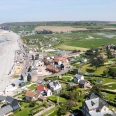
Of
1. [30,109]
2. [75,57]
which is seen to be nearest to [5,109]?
[30,109]

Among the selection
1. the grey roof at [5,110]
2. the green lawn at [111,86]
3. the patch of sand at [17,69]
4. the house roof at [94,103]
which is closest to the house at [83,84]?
the green lawn at [111,86]

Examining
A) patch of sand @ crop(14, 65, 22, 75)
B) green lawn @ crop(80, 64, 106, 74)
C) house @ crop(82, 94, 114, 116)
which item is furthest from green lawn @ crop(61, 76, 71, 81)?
house @ crop(82, 94, 114, 116)

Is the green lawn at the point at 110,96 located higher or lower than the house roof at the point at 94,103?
lower

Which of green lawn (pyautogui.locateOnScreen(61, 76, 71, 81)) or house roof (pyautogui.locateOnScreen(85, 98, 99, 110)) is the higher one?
house roof (pyautogui.locateOnScreen(85, 98, 99, 110))

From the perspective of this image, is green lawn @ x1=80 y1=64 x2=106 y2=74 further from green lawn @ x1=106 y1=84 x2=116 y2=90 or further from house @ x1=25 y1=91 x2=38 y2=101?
house @ x1=25 y1=91 x2=38 y2=101

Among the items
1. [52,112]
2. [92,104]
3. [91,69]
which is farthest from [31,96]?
[91,69]

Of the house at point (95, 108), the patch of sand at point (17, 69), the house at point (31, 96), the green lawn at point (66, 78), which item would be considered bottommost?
the patch of sand at point (17, 69)

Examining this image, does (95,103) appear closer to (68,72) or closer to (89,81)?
(89,81)

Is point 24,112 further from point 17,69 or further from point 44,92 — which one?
point 17,69

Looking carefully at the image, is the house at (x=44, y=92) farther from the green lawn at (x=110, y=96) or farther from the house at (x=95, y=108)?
the house at (x=95, y=108)

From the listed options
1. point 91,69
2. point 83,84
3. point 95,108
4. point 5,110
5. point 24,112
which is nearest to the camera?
point 95,108

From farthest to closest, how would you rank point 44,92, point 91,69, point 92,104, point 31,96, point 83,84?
point 91,69 → point 83,84 → point 44,92 → point 31,96 → point 92,104
